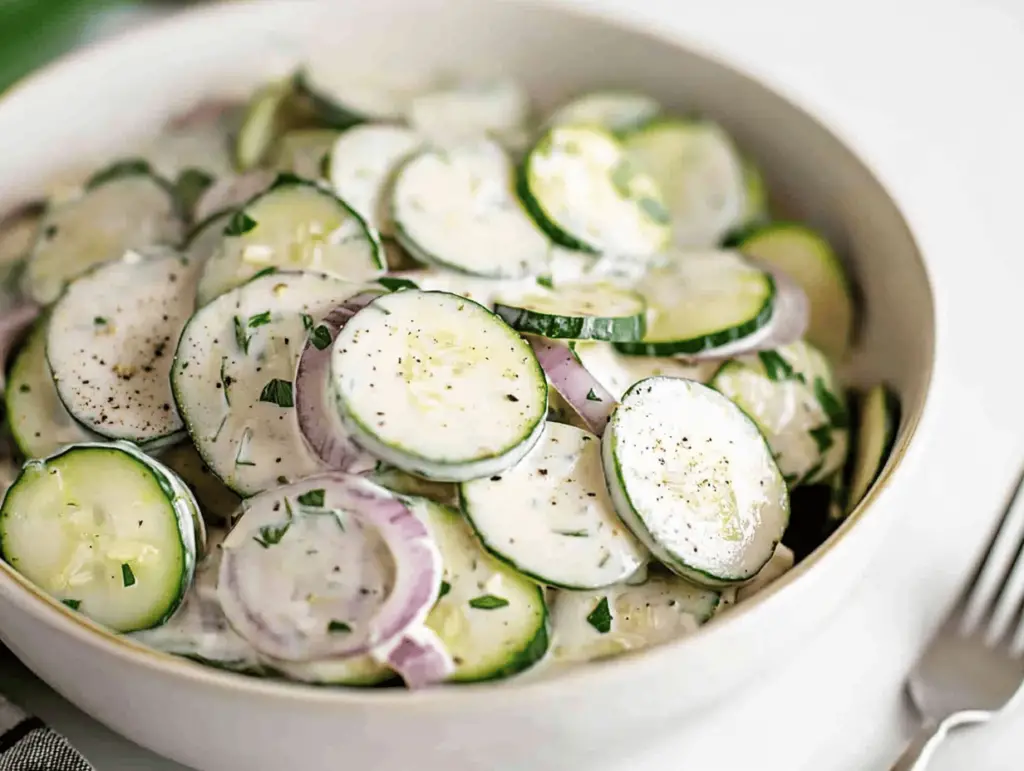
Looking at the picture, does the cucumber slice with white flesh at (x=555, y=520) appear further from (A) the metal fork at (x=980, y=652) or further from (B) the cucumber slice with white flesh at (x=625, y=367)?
(A) the metal fork at (x=980, y=652)

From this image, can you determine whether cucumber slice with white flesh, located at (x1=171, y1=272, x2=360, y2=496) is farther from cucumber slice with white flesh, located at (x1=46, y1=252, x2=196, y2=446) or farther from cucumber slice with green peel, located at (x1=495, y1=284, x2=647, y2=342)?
cucumber slice with green peel, located at (x1=495, y1=284, x2=647, y2=342)

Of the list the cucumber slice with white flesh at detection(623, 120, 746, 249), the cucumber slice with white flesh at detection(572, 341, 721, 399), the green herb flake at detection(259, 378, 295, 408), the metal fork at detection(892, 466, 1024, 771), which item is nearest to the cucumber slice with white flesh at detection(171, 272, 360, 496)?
the green herb flake at detection(259, 378, 295, 408)

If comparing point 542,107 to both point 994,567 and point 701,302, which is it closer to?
point 701,302

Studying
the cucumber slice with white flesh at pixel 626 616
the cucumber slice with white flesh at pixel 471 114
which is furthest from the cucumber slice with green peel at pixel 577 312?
the cucumber slice with white flesh at pixel 471 114

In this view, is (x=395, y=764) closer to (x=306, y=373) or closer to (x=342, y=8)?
(x=306, y=373)

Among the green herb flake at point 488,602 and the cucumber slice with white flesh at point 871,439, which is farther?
the cucumber slice with white flesh at point 871,439
